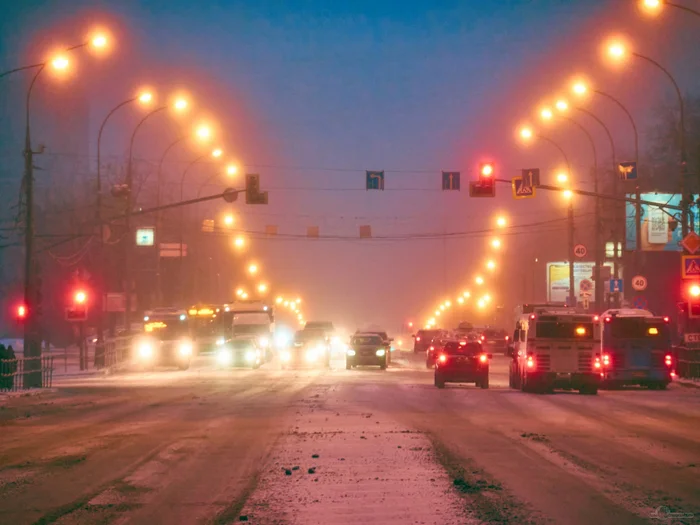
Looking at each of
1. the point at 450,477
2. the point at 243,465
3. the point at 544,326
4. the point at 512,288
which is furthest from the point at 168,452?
the point at 512,288

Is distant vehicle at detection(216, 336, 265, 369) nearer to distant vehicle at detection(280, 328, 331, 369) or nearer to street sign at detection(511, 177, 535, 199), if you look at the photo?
distant vehicle at detection(280, 328, 331, 369)

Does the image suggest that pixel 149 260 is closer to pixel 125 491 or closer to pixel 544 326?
pixel 544 326

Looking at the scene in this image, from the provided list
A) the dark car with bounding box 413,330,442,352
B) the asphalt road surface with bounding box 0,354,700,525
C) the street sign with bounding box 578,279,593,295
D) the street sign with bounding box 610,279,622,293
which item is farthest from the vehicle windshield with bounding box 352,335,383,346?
the dark car with bounding box 413,330,442,352

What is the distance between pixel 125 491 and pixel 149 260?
97.8m

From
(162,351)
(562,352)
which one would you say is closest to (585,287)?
(162,351)

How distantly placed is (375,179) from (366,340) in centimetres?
810

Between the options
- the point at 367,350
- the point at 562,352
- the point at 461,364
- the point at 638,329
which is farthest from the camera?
the point at 367,350

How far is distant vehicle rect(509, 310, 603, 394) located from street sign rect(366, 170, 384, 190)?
731 inches

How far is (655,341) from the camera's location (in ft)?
122

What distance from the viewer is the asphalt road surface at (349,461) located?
11.1 metres

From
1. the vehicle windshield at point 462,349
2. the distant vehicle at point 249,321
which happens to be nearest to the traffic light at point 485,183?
the vehicle windshield at point 462,349

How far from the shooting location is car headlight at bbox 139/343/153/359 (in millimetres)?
56812

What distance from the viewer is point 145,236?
61.1 metres

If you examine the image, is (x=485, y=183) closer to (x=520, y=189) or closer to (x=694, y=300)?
(x=520, y=189)
